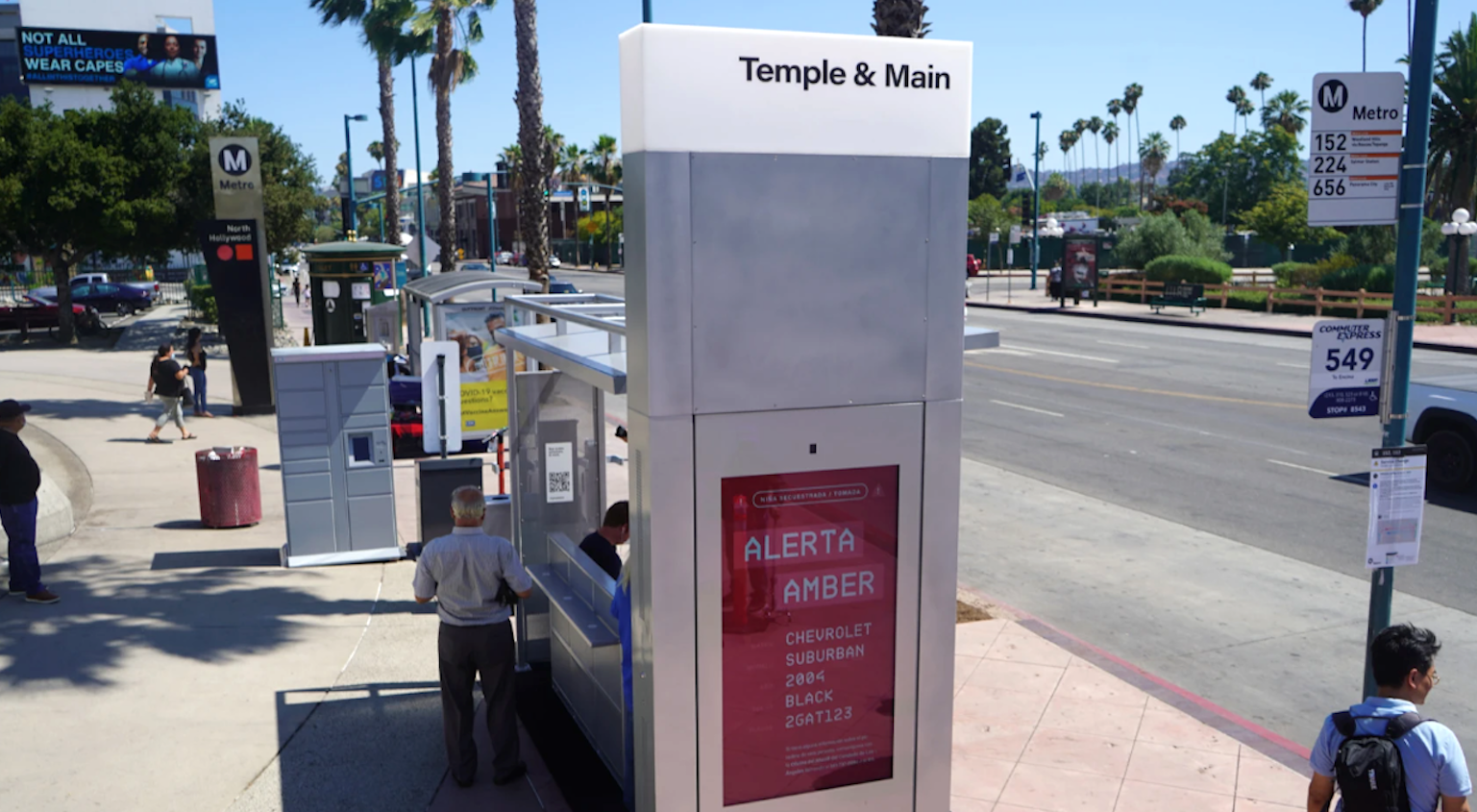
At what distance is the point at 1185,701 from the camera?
24.4 feet

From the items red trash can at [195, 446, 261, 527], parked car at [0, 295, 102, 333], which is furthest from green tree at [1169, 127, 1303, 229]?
red trash can at [195, 446, 261, 527]

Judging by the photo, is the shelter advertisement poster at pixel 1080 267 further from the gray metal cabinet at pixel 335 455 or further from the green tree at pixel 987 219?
the gray metal cabinet at pixel 335 455

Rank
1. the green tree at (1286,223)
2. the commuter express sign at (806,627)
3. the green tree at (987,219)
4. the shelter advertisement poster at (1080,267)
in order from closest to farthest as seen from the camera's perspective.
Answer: the commuter express sign at (806,627) → the shelter advertisement poster at (1080,267) → the green tree at (1286,223) → the green tree at (987,219)

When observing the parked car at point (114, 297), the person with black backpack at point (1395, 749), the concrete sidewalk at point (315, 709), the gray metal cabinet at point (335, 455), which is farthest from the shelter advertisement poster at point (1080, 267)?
the person with black backpack at point (1395, 749)

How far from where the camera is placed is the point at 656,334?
4.47 meters

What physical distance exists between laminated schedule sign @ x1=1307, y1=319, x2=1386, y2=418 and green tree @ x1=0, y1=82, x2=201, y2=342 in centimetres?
2877

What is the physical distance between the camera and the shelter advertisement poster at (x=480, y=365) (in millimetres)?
13836

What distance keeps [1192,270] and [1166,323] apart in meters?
7.96

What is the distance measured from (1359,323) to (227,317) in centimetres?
1817

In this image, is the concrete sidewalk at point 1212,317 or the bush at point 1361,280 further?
the bush at point 1361,280

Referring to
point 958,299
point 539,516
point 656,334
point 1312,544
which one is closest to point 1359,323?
point 958,299

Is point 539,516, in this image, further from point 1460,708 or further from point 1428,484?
point 1428,484

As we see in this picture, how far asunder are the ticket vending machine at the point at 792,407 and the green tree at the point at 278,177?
29794 millimetres

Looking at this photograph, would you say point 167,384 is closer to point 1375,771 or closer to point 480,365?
point 480,365
